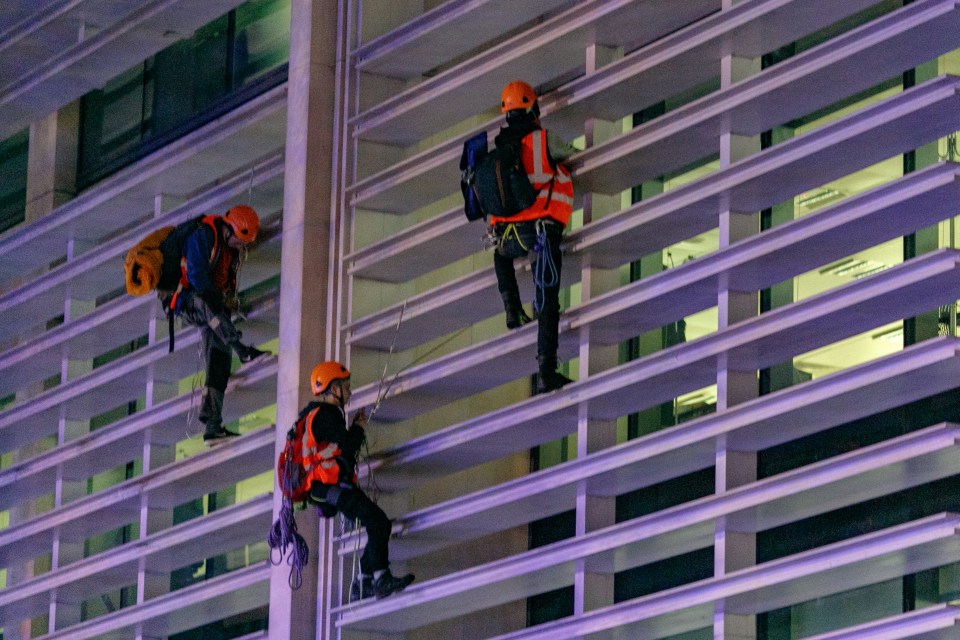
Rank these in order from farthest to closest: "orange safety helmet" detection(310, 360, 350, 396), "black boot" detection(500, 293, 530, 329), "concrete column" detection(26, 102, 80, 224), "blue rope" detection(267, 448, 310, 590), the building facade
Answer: "concrete column" detection(26, 102, 80, 224), "blue rope" detection(267, 448, 310, 590), "orange safety helmet" detection(310, 360, 350, 396), "black boot" detection(500, 293, 530, 329), the building facade

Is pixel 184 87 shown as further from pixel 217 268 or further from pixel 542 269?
pixel 542 269

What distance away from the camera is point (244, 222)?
1598 cm

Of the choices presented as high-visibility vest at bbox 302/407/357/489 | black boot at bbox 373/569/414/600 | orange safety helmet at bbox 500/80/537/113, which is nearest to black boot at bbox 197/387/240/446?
high-visibility vest at bbox 302/407/357/489

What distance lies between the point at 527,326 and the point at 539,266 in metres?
0.50

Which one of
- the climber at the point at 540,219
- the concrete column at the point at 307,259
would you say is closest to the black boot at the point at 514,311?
the climber at the point at 540,219

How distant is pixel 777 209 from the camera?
14242mm

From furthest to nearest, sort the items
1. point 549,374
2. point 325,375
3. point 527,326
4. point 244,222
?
point 244,222, point 325,375, point 527,326, point 549,374

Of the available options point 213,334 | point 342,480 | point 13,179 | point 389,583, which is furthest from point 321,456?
point 13,179

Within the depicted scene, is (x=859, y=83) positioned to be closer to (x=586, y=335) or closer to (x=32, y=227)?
(x=586, y=335)

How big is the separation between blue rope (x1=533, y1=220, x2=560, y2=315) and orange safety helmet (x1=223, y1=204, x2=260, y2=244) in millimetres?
3335

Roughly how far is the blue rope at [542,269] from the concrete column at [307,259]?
2.50 m

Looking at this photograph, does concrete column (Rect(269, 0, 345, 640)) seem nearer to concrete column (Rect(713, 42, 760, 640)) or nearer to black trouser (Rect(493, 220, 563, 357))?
black trouser (Rect(493, 220, 563, 357))

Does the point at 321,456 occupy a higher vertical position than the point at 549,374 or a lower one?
lower

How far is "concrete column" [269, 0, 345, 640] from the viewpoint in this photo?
49.0ft
